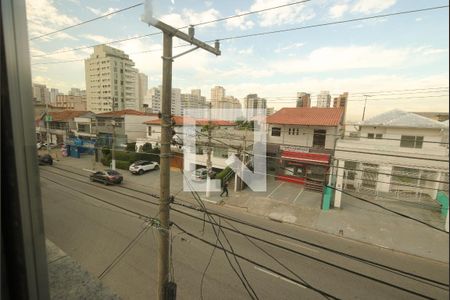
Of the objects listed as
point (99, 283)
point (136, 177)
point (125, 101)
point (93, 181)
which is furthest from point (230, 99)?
point (99, 283)

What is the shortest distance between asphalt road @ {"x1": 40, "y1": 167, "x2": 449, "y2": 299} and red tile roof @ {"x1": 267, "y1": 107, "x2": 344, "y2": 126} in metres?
8.66

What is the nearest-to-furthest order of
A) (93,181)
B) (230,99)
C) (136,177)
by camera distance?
(93,181), (136,177), (230,99)

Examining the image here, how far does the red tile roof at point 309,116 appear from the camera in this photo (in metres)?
16.2

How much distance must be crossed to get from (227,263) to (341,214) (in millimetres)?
7189

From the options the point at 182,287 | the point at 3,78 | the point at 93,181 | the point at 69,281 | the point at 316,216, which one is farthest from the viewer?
the point at 93,181

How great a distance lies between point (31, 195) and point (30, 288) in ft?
1.64

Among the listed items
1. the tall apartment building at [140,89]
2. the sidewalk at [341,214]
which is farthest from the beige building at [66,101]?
the tall apartment building at [140,89]

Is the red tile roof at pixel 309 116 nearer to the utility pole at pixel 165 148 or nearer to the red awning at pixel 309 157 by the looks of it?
the red awning at pixel 309 157

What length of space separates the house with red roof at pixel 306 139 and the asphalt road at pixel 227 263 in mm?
6709

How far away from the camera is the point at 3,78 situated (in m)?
1.01

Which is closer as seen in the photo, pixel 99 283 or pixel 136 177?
pixel 99 283

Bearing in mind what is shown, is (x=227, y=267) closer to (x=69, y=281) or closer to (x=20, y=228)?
(x=69, y=281)

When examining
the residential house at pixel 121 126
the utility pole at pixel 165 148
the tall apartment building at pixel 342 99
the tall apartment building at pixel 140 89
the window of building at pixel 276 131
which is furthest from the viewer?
the tall apartment building at pixel 140 89

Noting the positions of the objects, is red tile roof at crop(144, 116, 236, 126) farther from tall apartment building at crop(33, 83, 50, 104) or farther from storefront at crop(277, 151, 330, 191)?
tall apartment building at crop(33, 83, 50, 104)
